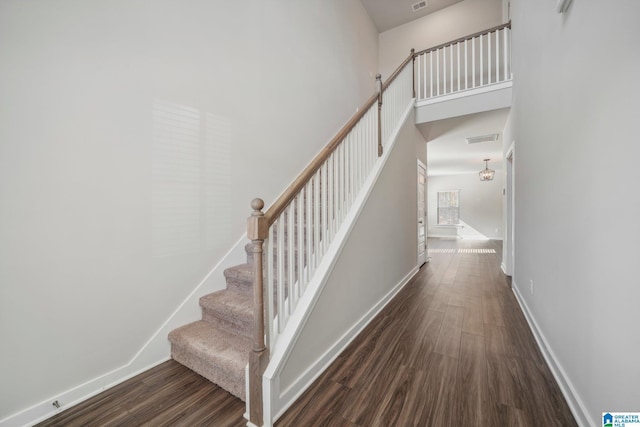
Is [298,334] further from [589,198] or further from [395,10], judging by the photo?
[395,10]

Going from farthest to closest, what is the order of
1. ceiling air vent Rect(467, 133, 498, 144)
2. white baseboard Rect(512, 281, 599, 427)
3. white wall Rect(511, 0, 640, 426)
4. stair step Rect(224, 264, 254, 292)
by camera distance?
1. ceiling air vent Rect(467, 133, 498, 144)
2. stair step Rect(224, 264, 254, 292)
3. white baseboard Rect(512, 281, 599, 427)
4. white wall Rect(511, 0, 640, 426)

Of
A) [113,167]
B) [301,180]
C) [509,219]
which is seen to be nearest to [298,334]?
[301,180]

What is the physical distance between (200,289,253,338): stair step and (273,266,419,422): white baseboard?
490 mm

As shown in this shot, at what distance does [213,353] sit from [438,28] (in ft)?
23.4

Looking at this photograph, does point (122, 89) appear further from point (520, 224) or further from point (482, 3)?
point (482, 3)

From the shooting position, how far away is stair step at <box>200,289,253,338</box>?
5.92 feet

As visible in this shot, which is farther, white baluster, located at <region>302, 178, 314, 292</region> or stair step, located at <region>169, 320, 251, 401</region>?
white baluster, located at <region>302, 178, 314, 292</region>

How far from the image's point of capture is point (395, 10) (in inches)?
209

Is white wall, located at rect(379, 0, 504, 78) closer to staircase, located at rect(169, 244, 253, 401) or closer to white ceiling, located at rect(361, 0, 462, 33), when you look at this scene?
white ceiling, located at rect(361, 0, 462, 33)

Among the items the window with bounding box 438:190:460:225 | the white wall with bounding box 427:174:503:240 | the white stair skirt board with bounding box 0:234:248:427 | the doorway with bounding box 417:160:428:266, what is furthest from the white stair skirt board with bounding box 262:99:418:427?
the window with bounding box 438:190:460:225

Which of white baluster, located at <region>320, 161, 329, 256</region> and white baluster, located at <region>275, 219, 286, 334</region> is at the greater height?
white baluster, located at <region>320, 161, 329, 256</region>

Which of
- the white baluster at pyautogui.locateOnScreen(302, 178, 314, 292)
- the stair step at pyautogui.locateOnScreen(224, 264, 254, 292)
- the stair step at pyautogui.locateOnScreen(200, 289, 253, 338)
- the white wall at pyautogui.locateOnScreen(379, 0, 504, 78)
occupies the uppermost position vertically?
the white wall at pyautogui.locateOnScreen(379, 0, 504, 78)

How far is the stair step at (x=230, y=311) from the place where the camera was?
71.1 inches

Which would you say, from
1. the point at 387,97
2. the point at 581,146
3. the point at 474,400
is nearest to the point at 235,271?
the point at 474,400
